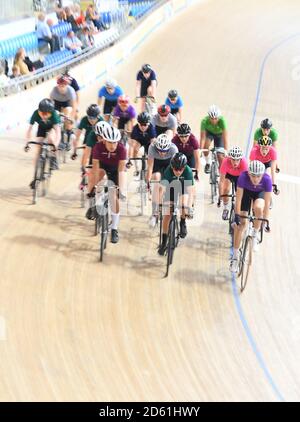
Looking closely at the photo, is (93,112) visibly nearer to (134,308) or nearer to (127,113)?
(127,113)

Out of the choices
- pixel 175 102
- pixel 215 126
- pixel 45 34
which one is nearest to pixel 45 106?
pixel 215 126

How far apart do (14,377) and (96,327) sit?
1048 millimetres

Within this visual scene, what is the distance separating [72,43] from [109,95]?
15.7 feet

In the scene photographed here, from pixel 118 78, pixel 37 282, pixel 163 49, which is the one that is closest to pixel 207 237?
pixel 37 282

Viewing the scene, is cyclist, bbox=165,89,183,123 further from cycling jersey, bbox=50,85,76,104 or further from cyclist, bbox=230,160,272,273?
cyclist, bbox=230,160,272,273

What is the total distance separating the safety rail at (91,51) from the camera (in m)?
12.4

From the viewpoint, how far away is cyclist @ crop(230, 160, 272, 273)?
705cm

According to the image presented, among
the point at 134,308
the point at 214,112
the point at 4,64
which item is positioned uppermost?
the point at 4,64

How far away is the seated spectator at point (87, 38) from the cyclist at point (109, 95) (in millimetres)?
5107

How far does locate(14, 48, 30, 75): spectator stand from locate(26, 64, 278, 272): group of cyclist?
2599mm

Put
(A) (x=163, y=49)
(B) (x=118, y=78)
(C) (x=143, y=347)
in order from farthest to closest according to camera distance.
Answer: (A) (x=163, y=49)
(B) (x=118, y=78)
(C) (x=143, y=347)

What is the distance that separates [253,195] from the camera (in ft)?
23.7

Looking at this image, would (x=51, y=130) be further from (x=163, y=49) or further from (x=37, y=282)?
(x=163, y=49)

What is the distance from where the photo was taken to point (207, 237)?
8.66 m
